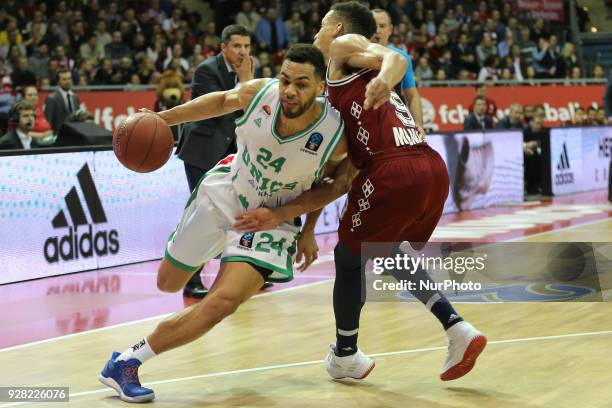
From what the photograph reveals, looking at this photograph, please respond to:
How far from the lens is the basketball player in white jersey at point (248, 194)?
467cm

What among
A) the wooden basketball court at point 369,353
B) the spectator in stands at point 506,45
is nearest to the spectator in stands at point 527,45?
the spectator in stands at point 506,45

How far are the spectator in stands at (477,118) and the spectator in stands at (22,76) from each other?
6.37 m

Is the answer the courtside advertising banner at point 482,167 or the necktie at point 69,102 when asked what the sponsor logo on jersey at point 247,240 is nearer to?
the necktie at point 69,102

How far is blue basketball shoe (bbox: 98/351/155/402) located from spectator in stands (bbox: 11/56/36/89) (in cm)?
967

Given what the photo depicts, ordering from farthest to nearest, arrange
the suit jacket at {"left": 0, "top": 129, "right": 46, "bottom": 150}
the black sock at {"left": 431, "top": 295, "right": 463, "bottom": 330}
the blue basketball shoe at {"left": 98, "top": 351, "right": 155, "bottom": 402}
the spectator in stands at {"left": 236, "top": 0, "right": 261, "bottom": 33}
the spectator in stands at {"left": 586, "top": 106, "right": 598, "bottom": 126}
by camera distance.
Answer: the spectator in stands at {"left": 236, "top": 0, "right": 261, "bottom": 33} → the spectator in stands at {"left": 586, "top": 106, "right": 598, "bottom": 126} → the suit jacket at {"left": 0, "top": 129, "right": 46, "bottom": 150} → the black sock at {"left": 431, "top": 295, "right": 463, "bottom": 330} → the blue basketball shoe at {"left": 98, "top": 351, "right": 155, "bottom": 402}

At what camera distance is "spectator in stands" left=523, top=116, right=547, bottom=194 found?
15.8 m

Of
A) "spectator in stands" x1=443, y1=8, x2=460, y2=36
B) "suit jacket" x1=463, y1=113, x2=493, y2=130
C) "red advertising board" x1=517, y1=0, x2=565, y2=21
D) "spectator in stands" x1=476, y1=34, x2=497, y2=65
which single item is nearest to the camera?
"suit jacket" x1=463, y1=113, x2=493, y2=130

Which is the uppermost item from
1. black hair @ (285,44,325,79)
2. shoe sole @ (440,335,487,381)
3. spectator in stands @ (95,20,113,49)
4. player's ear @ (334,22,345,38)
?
player's ear @ (334,22,345,38)

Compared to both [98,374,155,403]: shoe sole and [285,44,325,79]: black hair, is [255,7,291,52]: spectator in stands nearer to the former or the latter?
[285,44,325,79]: black hair

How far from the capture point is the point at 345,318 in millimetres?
5039

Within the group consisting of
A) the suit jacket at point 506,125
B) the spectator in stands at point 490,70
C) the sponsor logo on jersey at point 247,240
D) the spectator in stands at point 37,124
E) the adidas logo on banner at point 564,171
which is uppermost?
the sponsor logo on jersey at point 247,240

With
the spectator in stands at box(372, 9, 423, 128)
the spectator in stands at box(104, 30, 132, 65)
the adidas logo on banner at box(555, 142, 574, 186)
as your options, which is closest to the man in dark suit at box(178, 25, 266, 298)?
the spectator in stands at box(372, 9, 423, 128)

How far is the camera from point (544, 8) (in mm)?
24422

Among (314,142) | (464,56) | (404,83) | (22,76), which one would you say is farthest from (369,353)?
(464,56)
